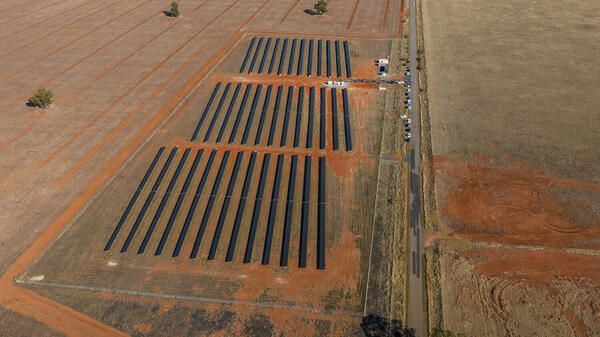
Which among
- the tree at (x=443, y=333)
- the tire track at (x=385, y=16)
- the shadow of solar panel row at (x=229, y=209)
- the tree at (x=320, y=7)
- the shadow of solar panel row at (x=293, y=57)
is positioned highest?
the tree at (x=320, y=7)

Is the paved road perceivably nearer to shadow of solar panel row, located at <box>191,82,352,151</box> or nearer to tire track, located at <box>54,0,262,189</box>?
shadow of solar panel row, located at <box>191,82,352,151</box>

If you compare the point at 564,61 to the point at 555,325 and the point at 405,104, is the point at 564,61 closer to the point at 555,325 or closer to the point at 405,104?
the point at 405,104

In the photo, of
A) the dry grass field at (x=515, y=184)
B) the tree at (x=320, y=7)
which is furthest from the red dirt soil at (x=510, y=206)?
the tree at (x=320, y=7)

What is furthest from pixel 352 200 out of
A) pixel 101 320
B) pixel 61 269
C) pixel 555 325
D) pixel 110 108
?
pixel 110 108

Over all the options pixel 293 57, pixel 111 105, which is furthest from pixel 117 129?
pixel 293 57

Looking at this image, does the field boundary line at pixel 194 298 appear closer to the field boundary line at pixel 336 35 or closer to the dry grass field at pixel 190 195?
the dry grass field at pixel 190 195

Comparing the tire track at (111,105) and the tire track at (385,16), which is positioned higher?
the tire track at (385,16)

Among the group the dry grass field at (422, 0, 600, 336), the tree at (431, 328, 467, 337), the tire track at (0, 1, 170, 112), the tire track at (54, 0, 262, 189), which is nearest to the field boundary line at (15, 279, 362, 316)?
the tree at (431, 328, 467, 337)
